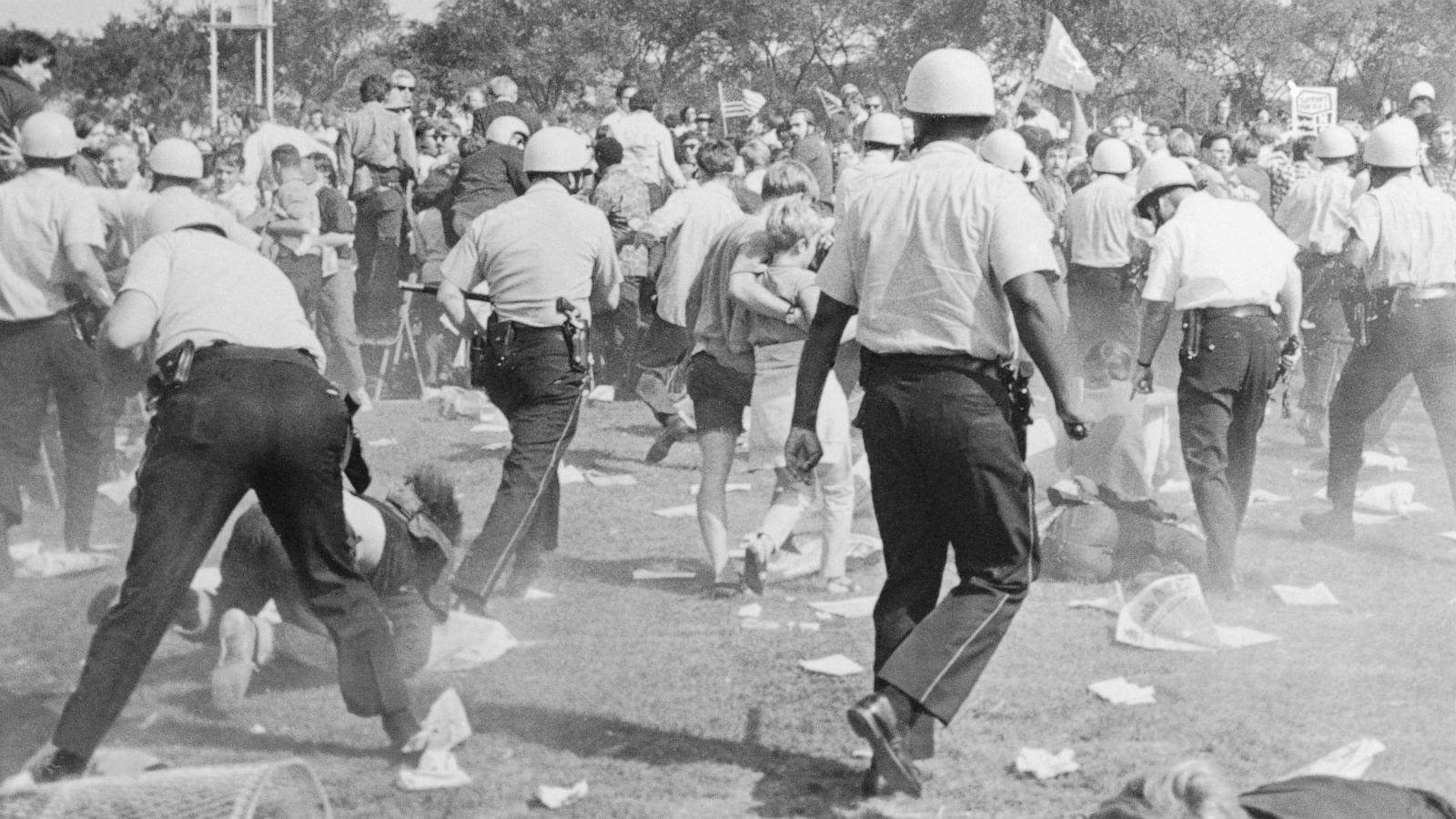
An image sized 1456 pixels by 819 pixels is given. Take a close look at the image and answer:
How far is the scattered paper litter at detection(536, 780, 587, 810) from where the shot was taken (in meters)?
4.80

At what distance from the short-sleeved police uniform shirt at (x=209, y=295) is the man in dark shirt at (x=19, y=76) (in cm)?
402

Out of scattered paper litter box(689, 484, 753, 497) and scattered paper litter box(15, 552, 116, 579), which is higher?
scattered paper litter box(689, 484, 753, 497)

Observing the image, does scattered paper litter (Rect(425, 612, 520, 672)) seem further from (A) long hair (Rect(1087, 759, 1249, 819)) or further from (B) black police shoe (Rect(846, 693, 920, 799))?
(A) long hair (Rect(1087, 759, 1249, 819))

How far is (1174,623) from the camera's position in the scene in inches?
259

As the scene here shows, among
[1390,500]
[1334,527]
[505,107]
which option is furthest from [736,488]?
[505,107]

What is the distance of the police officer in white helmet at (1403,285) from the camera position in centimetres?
827

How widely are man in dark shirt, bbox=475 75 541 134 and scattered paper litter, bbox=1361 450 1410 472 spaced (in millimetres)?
6821

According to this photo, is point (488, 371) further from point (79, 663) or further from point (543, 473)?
point (79, 663)

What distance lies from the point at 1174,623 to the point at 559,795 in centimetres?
283

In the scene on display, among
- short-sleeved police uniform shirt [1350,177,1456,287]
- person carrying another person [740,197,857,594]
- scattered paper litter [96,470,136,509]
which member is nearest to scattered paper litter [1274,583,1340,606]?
short-sleeved police uniform shirt [1350,177,1456,287]

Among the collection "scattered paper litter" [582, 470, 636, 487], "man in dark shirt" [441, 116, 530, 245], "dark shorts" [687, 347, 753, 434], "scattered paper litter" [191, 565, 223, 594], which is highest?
"man in dark shirt" [441, 116, 530, 245]

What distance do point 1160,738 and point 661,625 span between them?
2240 mm

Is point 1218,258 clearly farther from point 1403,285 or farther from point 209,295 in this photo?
point 209,295

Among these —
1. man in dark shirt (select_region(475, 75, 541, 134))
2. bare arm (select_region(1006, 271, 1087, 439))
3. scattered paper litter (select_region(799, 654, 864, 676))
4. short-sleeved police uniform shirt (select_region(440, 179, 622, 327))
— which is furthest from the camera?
man in dark shirt (select_region(475, 75, 541, 134))
